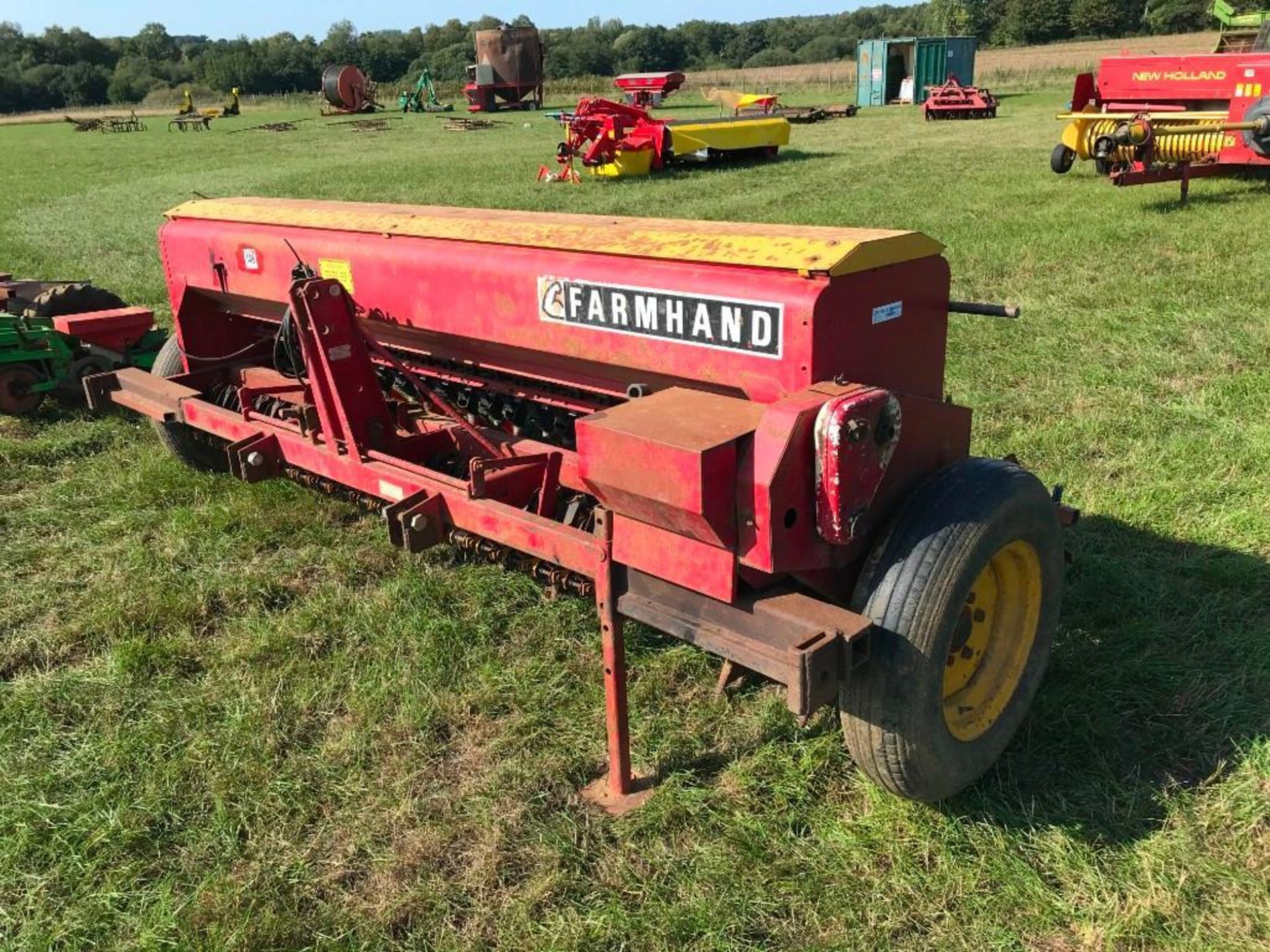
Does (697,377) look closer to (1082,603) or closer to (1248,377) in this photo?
(1082,603)

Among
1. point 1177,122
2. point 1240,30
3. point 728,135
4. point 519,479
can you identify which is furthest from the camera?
point 728,135

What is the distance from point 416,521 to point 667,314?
0.92 m

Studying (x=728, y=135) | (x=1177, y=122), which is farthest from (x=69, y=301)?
(x=728, y=135)

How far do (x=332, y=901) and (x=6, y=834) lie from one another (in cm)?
92

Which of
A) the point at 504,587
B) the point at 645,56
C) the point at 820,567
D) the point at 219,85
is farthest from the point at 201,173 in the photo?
the point at 645,56

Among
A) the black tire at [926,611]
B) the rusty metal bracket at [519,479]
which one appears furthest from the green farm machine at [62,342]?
the black tire at [926,611]

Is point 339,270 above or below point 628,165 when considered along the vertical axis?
above

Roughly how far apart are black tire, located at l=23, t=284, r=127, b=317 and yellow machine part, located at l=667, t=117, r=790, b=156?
1133 cm

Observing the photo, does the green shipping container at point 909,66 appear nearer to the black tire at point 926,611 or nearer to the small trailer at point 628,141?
the small trailer at point 628,141

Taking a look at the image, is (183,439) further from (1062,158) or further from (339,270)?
(1062,158)

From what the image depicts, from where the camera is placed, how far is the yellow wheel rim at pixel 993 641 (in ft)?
8.46

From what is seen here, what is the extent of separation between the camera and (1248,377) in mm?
5289

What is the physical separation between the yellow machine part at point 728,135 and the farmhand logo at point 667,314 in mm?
13864

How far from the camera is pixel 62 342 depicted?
571 centimetres
